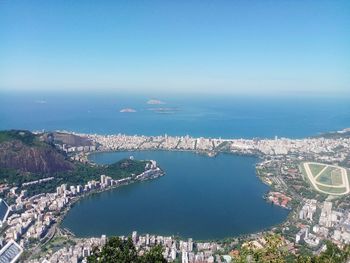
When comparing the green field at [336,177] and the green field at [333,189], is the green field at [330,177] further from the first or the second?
the green field at [333,189]

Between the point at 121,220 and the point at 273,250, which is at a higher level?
the point at 273,250

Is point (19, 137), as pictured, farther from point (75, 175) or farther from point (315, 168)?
point (315, 168)

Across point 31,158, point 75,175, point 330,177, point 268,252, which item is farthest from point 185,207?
point 268,252

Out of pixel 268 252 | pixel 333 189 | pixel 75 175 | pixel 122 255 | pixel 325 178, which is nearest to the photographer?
pixel 268 252

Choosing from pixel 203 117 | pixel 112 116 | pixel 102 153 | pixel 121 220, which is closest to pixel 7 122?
pixel 112 116

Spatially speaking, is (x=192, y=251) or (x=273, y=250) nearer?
(x=273, y=250)

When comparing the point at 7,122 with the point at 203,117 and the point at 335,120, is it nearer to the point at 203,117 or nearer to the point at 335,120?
the point at 203,117
